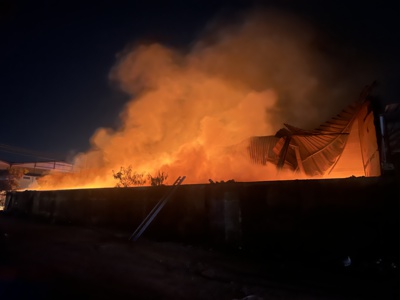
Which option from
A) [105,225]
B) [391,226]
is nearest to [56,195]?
[105,225]

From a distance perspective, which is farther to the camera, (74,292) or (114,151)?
(114,151)

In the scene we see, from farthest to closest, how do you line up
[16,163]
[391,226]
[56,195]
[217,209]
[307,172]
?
[16,163] < [56,195] < [307,172] < [217,209] < [391,226]

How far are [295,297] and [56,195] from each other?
34.6 ft

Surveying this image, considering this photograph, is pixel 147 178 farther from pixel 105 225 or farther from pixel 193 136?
pixel 193 136

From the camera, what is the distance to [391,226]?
4.29m

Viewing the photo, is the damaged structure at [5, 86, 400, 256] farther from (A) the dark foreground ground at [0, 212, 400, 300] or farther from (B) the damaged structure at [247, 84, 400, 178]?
A: (A) the dark foreground ground at [0, 212, 400, 300]

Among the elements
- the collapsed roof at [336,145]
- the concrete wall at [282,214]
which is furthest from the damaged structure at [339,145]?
the concrete wall at [282,214]

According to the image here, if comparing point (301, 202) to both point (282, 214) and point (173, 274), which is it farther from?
point (173, 274)

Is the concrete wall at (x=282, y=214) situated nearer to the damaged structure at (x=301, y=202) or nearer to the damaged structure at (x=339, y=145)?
the damaged structure at (x=301, y=202)

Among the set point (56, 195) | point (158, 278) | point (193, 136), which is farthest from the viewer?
point (193, 136)

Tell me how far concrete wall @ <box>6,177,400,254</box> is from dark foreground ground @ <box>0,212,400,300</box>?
1.13 ft

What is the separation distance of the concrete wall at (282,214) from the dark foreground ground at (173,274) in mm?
343

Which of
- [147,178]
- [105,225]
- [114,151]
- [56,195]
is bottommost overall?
[105,225]

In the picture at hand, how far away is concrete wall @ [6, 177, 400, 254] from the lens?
175 inches
